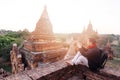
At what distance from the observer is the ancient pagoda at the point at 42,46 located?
501 inches

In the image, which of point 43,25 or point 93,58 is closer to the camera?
point 93,58

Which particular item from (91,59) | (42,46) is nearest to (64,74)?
(91,59)

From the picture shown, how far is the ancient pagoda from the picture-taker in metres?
12.7

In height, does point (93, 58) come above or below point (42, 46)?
above

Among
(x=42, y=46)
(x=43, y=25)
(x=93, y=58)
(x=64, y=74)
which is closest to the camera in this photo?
(x=64, y=74)

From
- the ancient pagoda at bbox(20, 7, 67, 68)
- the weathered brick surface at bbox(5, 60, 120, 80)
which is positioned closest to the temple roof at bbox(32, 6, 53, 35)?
the ancient pagoda at bbox(20, 7, 67, 68)

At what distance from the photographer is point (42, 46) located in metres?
13.2

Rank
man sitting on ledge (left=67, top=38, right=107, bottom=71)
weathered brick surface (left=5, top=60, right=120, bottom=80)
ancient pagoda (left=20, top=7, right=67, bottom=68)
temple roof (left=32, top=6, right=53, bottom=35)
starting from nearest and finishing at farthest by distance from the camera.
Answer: weathered brick surface (left=5, top=60, right=120, bottom=80), man sitting on ledge (left=67, top=38, right=107, bottom=71), ancient pagoda (left=20, top=7, right=67, bottom=68), temple roof (left=32, top=6, right=53, bottom=35)

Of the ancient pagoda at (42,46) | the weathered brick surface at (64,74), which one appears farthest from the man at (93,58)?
the ancient pagoda at (42,46)

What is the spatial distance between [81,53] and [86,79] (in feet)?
2.17

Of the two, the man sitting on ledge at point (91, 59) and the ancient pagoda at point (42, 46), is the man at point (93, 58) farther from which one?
the ancient pagoda at point (42, 46)

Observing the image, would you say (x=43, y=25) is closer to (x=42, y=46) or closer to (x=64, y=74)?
(x=42, y=46)

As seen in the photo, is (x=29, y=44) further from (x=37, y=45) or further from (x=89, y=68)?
(x=89, y=68)

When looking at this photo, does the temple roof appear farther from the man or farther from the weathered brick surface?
the weathered brick surface
